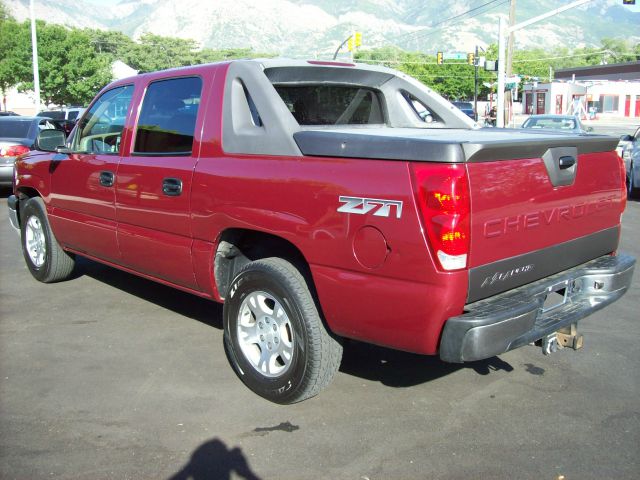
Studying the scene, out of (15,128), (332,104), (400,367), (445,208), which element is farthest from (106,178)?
(15,128)

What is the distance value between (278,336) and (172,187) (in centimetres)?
128

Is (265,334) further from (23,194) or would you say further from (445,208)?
(23,194)

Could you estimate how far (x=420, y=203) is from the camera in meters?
3.14

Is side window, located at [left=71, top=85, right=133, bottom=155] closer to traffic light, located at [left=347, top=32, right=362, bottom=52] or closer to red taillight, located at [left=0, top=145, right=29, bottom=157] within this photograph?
red taillight, located at [left=0, top=145, right=29, bottom=157]

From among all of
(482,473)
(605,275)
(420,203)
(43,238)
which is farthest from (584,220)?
(43,238)

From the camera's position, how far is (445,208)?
3107 millimetres

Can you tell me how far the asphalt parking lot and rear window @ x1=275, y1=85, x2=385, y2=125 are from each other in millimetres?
1666

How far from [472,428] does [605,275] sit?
122 cm

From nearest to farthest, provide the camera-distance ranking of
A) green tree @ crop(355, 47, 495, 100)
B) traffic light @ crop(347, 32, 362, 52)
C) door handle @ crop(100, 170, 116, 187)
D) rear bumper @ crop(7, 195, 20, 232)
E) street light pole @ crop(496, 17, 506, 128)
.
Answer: door handle @ crop(100, 170, 116, 187)
rear bumper @ crop(7, 195, 20, 232)
street light pole @ crop(496, 17, 506, 128)
traffic light @ crop(347, 32, 362, 52)
green tree @ crop(355, 47, 495, 100)

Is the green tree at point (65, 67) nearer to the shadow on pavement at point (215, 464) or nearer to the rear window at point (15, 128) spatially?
the rear window at point (15, 128)

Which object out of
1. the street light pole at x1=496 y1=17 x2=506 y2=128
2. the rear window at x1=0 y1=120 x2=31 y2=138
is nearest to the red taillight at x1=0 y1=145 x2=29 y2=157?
the rear window at x1=0 y1=120 x2=31 y2=138

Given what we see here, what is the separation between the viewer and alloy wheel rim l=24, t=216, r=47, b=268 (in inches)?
260

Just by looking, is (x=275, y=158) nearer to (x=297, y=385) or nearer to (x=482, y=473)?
(x=297, y=385)

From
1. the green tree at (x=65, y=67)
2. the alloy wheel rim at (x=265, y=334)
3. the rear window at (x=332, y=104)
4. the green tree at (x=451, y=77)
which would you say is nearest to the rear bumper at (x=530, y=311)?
the alloy wheel rim at (x=265, y=334)
